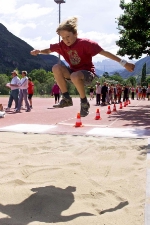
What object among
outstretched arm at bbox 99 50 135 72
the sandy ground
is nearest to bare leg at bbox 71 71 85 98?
outstretched arm at bbox 99 50 135 72

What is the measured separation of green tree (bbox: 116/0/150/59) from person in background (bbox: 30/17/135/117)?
1540cm

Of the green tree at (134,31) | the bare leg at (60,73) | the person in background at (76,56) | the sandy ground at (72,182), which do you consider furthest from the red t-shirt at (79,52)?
the green tree at (134,31)

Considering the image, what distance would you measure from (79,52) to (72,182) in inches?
75.1

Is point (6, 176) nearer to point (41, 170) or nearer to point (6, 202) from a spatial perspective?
point (41, 170)

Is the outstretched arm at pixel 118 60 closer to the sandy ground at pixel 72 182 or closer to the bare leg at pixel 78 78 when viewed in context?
the bare leg at pixel 78 78

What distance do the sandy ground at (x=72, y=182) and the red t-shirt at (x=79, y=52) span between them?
171 centimetres

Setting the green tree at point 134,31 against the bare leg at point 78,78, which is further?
the green tree at point 134,31

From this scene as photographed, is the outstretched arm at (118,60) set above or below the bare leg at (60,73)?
above

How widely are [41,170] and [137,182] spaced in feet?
5.24

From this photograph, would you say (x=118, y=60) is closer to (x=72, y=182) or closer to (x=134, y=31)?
(x=72, y=182)

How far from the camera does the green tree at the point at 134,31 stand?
20659 millimetres

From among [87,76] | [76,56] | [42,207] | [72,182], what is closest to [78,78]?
[87,76]

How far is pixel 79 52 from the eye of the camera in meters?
4.74

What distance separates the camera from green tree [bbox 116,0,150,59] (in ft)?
67.8
